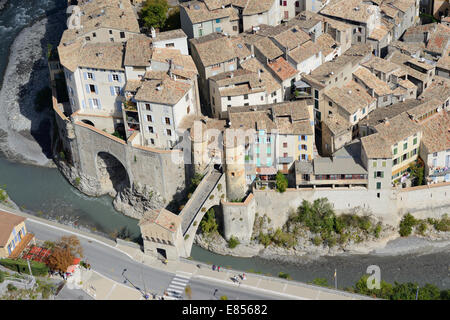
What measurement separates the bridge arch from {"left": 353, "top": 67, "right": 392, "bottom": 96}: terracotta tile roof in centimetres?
3565

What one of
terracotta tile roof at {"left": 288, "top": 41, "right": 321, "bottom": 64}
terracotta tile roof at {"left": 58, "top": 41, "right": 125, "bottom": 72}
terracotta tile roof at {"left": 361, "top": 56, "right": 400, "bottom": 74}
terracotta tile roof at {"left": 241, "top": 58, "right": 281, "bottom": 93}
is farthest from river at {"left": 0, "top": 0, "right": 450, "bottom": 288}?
terracotta tile roof at {"left": 288, "top": 41, "right": 321, "bottom": 64}

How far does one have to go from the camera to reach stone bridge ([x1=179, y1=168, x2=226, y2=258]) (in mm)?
91375

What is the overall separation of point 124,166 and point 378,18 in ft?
145

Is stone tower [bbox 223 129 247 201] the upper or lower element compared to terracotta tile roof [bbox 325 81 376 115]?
lower

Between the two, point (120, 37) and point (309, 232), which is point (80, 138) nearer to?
point (120, 37)

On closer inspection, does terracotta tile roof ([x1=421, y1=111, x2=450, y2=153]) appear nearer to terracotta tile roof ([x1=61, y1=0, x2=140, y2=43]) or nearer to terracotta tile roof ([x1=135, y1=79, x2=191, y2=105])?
terracotta tile roof ([x1=135, y1=79, x2=191, y2=105])

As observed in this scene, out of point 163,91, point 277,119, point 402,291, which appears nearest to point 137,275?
point 163,91

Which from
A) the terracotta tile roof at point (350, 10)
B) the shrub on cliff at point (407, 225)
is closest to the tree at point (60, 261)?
the shrub on cliff at point (407, 225)

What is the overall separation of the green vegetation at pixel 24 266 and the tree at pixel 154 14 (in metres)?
44.6

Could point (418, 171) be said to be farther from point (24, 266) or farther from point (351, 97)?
point (24, 266)

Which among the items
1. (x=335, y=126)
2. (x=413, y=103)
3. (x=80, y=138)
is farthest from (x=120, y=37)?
(x=413, y=103)

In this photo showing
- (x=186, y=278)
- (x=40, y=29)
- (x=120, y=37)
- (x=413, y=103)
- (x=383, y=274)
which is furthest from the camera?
(x=40, y=29)

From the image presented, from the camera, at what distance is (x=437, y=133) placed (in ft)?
319

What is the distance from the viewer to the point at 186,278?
85500 mm
